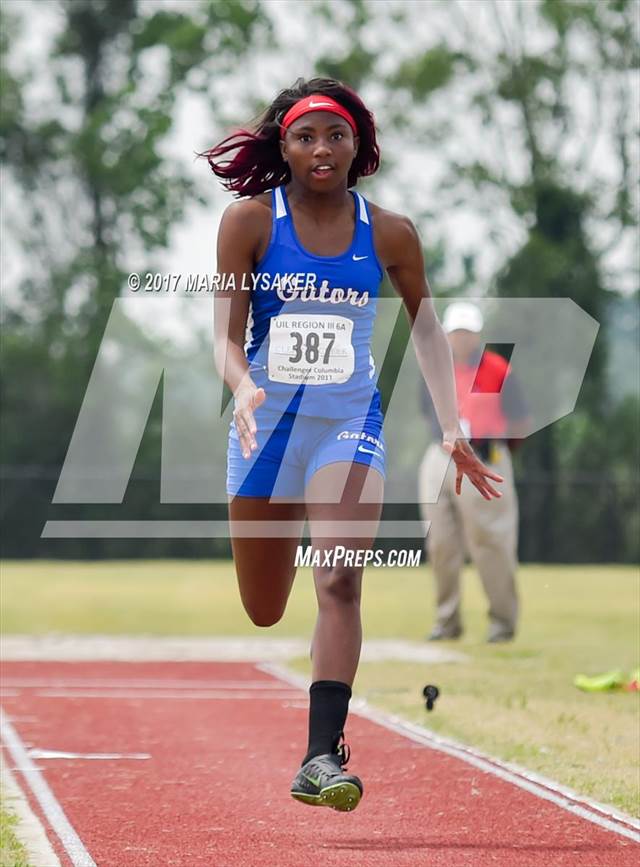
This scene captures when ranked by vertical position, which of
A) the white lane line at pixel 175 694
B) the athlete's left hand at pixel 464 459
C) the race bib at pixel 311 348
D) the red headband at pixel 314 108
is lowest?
the white lane line at pixel 175 694

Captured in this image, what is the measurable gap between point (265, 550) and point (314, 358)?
66 centimetres

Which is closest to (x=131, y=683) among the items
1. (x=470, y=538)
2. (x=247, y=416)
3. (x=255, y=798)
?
(x=470, y=538)

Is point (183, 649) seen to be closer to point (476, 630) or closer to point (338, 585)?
point (476, 630)

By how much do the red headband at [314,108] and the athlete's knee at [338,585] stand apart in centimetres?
146

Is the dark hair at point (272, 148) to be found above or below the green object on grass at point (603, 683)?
above

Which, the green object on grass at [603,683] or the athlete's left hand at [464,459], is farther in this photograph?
the green object on grass at [603,683]

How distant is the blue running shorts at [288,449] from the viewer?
5512mm

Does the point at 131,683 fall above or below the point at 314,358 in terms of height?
below

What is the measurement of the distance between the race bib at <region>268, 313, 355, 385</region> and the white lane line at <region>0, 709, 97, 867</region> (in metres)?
1.62

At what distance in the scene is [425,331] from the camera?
19.2ft

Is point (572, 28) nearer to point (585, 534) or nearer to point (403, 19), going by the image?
point (403, 19)

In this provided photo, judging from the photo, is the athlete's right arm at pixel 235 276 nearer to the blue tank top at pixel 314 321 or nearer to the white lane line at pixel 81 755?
the blue tank top at pixel 314 321

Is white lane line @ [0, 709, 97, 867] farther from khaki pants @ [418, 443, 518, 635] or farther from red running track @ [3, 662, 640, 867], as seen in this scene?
khaki pants @ [418, 443, 518, 635]

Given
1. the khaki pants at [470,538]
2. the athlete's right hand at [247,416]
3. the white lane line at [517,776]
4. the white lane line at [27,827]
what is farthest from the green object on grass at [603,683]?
the athlete's right hand at [247,416]
